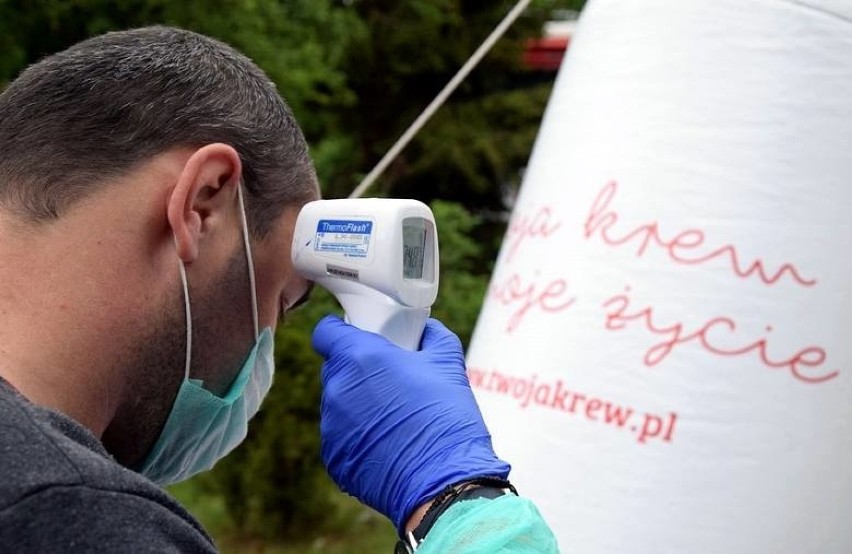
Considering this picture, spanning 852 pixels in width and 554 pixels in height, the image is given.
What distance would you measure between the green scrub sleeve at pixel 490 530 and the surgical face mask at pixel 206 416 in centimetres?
37

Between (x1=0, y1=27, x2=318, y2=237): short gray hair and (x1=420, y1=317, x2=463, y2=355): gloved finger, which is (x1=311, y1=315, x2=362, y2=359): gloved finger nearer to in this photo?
(x1=420, y1=317, x2=463, y2=355): gloved finger

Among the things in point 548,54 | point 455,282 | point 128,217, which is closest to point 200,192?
point 128,217

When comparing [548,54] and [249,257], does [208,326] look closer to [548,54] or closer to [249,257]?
[249,257]

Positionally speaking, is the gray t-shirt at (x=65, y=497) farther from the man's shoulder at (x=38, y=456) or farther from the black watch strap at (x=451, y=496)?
the black watch strap at (x=451, y=496)

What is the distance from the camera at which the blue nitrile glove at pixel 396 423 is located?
158 centimetres

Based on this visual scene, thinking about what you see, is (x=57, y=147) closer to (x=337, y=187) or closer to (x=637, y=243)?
(x=637, y=243)

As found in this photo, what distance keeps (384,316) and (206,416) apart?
→ 327 mm

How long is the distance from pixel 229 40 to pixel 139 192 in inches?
224

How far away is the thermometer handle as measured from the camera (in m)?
1.59

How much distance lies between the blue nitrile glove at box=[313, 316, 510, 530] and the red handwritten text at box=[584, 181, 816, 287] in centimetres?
87

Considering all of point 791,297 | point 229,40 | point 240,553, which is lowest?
point 240,553

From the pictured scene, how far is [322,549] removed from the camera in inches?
228

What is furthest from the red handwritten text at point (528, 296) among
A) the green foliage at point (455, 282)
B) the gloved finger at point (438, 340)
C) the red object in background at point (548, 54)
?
the red object in background at point (548, 54)

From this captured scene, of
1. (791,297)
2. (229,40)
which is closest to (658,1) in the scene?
(791,297)
